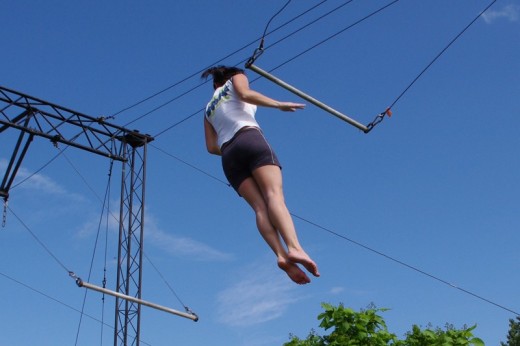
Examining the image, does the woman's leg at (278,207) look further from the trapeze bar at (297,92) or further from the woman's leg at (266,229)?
the trapeze bar at (297,92)

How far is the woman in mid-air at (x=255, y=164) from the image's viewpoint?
3.30 metres

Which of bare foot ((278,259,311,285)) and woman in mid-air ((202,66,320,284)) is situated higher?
woman in mid-air ((202,66,320,284))

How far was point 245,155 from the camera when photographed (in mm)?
3416

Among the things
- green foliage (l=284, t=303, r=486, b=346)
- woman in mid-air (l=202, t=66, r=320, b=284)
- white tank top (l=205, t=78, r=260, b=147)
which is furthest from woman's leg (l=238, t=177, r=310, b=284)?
green foliage (l=284, t=303, r=486, b=346)

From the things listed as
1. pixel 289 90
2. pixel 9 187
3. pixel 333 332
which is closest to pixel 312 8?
pixel 333 332

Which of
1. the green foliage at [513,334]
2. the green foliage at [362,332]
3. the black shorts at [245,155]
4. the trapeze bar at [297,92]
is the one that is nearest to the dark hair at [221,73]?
the trapeze bar at [297,92]

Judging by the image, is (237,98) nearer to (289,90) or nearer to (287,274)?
(289,90)

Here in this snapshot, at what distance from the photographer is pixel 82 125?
1147cm

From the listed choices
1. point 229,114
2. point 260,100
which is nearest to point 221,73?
point 229,114

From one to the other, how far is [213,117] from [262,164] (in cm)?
39

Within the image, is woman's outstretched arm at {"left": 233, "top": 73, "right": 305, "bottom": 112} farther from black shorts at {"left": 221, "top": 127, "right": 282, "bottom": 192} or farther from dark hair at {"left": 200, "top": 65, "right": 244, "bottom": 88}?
dark hair at {"left": 200, "top": 65, "right": 244, "bottom": 88}

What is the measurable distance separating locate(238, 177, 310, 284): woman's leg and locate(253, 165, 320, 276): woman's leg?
0.08 ft

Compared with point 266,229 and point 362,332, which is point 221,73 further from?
point 362,332

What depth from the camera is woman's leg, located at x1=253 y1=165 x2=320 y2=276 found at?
3230 millimetres
